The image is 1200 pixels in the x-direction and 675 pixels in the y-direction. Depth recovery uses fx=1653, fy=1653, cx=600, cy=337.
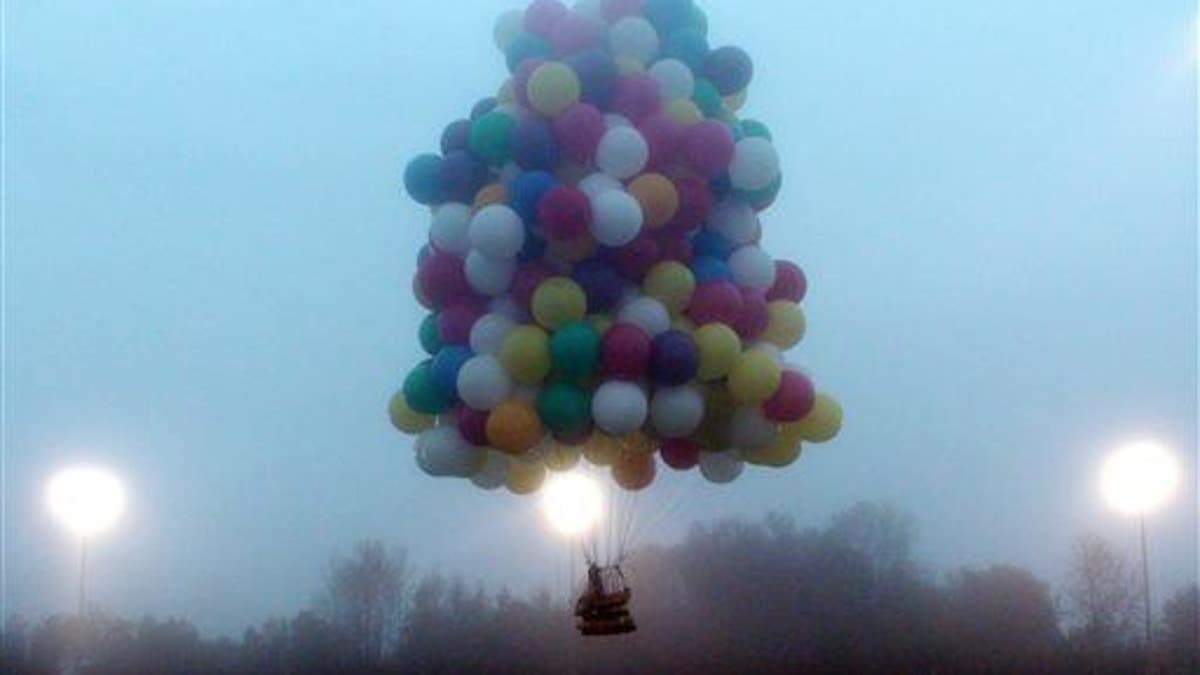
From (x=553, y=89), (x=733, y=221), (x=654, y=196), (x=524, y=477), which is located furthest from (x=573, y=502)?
(x=553, y=89)

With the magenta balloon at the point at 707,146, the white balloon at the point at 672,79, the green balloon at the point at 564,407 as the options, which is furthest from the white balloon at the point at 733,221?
the green balloon at the point at 564,407

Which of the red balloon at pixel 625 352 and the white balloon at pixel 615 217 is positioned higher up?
the white balloon at pixel 615 217

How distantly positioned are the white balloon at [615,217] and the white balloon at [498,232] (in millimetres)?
384

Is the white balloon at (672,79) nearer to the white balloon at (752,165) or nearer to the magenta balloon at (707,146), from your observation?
the magenta balloon at (707,146)

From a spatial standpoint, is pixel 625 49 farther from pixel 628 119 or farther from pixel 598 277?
pixel 598 277

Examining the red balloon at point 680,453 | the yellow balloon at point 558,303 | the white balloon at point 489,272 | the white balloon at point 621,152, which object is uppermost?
the white balloon at point 621,152

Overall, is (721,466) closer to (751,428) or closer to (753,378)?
(751,428)

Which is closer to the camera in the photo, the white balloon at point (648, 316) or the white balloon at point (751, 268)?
the white balloon at point (648, 316)

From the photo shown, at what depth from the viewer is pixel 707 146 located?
848 cm

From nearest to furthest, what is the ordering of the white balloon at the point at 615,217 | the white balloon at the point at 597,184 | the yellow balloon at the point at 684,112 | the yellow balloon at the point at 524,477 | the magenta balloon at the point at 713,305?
the white balloon at the point at 615,217 < the white balloon at the point at 597,184 < the magenta balloon at the point at 713,305 < the yellow balloon at the point at 684,112 < the yellow balloon at the point at 524,477

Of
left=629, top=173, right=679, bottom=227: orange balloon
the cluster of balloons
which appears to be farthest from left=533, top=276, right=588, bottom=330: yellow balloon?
left=629, top=173, right=679, bottom=227: orange balloon

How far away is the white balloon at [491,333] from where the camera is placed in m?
8.36

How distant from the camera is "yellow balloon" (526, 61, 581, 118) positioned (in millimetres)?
8344

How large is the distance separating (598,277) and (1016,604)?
8785 millimetres
